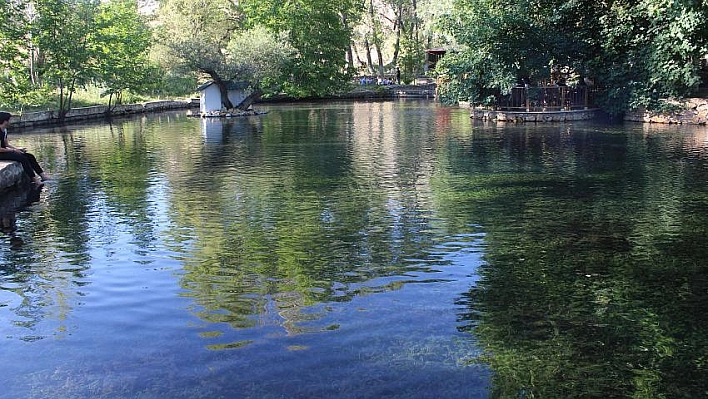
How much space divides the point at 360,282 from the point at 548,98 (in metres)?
26.7

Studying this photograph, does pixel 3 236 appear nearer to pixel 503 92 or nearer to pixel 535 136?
pixel 535 136

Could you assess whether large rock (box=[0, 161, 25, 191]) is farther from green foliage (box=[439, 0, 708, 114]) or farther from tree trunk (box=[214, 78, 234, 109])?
tree trunk (box=[214, 78, 234, 109])

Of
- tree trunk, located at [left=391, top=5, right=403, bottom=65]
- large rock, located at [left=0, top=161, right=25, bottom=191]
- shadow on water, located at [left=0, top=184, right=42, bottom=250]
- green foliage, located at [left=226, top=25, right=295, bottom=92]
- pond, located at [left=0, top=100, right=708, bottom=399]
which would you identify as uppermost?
tree trunk, located at [left=391, top=5, right=403, bottom=65]

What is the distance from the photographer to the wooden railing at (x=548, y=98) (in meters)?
32.3

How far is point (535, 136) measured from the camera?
2542 cm

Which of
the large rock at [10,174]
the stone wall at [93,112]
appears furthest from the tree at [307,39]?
the large rock at [10,174]

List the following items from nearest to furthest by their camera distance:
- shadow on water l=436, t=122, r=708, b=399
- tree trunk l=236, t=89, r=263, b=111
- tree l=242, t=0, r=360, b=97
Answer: shadow on water l=436, t=122, r=708, b=399
tree trunk l=236, t=89, r=263, b=111
tree l=242, t=0, r=360, b=97

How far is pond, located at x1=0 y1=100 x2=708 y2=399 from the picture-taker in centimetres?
570

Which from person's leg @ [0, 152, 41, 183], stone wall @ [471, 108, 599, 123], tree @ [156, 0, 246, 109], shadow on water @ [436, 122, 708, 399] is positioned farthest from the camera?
tree @ [156, 0, 246, 109]

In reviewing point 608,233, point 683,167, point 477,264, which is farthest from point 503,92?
point 477,264

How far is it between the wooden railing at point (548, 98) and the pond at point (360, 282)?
15.1 meters

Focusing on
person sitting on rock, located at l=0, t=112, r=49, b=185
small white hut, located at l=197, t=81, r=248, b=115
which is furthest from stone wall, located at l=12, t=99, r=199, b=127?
person sitting on rock, located at l=0, t=112, r=49, b=185

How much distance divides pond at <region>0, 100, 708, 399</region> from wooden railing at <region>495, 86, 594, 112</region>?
1511 centimetres

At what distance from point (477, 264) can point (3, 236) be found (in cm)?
735
